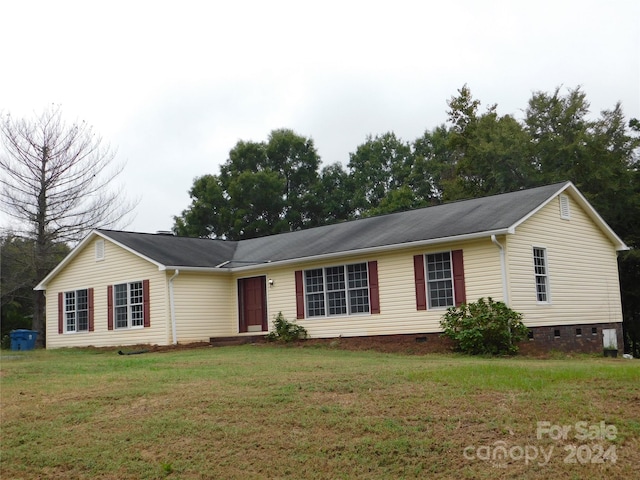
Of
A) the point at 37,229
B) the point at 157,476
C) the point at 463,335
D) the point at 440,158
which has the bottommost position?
the point at 157,476

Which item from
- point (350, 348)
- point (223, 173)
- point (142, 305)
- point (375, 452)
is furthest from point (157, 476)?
point (223, 173)

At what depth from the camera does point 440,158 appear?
46781mm

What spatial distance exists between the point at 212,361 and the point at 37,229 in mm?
18415

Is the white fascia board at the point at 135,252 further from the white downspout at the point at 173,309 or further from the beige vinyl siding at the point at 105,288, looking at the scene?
the white downspout at the point at 173,309

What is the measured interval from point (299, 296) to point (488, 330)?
659 centimetres

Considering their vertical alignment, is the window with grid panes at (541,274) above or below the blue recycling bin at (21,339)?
above

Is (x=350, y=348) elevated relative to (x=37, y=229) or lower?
lower

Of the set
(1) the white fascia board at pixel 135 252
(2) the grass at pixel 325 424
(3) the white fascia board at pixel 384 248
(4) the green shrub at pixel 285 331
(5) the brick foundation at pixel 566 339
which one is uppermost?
(1) the white fascia board at pixel 135 252

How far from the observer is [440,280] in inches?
724

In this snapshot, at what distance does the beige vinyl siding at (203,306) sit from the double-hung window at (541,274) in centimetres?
981

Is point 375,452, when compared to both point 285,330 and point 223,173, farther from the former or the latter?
point 223,173

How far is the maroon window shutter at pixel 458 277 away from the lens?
1780 cm

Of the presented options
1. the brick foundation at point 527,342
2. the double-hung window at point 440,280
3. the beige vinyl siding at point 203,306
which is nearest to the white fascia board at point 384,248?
the double-hung window at point 440,280

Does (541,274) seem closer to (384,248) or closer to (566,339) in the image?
(566,339)
